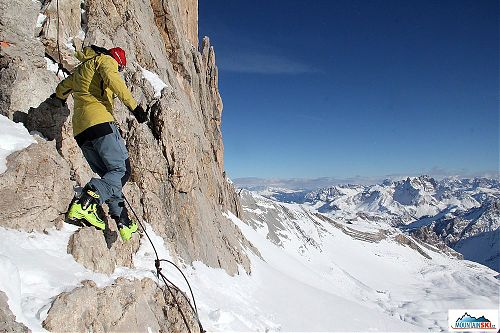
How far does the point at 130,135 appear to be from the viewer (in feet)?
49.2

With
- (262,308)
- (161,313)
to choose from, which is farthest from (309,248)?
(161,313)

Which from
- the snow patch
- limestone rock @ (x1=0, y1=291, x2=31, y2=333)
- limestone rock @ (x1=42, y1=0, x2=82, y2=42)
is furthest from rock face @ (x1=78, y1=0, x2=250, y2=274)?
limestone rock @ (x1=0, y1=291, x2=31, y2=333)

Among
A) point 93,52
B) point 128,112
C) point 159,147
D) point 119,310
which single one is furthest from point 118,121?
point 119,310

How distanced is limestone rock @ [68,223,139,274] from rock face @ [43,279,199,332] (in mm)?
729

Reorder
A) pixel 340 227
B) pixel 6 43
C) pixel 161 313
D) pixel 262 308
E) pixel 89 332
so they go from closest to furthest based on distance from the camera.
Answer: pixel 89 332 < pixel 161 313 < pixel 6 43 < pixel 262 308 < pixel 340 227

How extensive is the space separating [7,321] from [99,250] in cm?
380

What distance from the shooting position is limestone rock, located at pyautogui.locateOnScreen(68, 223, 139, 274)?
27.0 ft

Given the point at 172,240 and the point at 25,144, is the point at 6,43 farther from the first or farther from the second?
the point at 172,240

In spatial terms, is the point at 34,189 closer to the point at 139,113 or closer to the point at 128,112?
the point at 139,113

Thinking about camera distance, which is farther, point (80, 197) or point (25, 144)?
point (25, 144)

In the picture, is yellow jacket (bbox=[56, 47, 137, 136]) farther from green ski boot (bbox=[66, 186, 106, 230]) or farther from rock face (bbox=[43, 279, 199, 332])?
rock face (bbox=[43, 279, 199, 332])

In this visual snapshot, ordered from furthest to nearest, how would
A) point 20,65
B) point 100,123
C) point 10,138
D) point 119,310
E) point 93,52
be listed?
point 20,65
point 10,138
point 93,52
point 119,310
point 100,123

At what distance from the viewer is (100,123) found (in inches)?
299

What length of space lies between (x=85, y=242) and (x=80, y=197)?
55.1 inches
